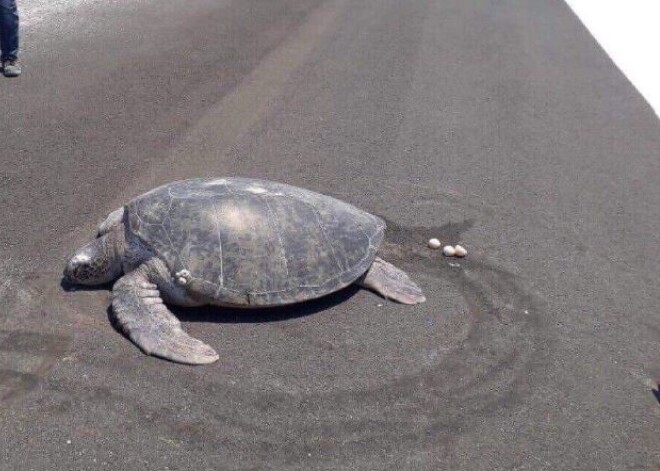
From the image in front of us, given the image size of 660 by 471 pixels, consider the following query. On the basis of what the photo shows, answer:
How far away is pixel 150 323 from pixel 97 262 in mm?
726

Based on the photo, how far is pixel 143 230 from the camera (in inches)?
197

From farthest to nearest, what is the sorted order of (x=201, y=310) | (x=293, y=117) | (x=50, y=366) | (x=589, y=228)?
(x=293, y=117), (x=589, y=228), (x=201, y=310), (x=50, y=366)

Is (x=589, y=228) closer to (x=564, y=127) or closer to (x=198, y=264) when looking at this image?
(x=564, y=127)

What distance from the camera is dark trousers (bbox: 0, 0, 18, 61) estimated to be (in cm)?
890

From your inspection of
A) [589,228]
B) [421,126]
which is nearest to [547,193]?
[589,228]

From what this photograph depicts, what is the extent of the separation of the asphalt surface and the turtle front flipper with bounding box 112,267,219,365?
0.10 m

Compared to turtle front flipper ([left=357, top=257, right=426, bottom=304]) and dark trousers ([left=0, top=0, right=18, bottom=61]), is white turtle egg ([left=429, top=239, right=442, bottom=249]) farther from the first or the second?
dark trousers ([left=0, top=0, right=18, bottom=61])

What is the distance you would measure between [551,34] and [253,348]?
39.2 feet

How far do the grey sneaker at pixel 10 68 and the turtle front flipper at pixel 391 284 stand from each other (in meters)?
6.13

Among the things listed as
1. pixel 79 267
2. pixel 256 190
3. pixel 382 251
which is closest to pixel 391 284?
pixel 382 251

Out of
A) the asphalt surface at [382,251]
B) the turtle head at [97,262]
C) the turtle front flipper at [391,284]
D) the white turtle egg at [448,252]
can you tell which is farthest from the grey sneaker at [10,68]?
the white turtle egg at [448,252]

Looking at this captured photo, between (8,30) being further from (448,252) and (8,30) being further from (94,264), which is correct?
(448,252)

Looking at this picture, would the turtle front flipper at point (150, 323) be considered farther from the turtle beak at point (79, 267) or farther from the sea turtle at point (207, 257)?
the turtle beak at point (79, 267)

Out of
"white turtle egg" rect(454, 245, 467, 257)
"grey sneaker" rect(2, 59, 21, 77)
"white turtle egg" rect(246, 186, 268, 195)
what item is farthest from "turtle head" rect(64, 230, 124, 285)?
"grey sneaker" rect(2, 59, 21, 77)
